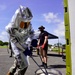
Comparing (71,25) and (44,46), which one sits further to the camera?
(44,46)

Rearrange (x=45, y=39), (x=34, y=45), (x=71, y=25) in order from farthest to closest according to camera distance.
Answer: (x=45, y=39) < (x=34, y=45) < (x=71, y=25)

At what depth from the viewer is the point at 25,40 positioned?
5.85 meters

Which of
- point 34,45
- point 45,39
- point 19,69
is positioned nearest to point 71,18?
point 34,45

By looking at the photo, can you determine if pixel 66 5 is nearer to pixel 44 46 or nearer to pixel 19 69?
pixel 19 69

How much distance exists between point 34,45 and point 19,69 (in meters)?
0.87

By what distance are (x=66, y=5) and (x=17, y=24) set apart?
1894mm

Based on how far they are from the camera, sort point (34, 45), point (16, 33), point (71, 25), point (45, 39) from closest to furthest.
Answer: point (71, 25), point (34, 45), point (16, 33), point (45, 39)

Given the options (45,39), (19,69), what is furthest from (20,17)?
(45,39)

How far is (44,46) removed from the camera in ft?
33.6

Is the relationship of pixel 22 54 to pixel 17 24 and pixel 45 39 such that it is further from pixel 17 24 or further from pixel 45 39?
pixel 45 39

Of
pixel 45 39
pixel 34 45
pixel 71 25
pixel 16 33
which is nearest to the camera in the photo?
pixel 71 25

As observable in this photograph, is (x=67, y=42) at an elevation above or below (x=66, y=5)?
below

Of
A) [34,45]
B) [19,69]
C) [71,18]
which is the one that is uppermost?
[71,18]

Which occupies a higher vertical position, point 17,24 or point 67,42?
point 17,24
